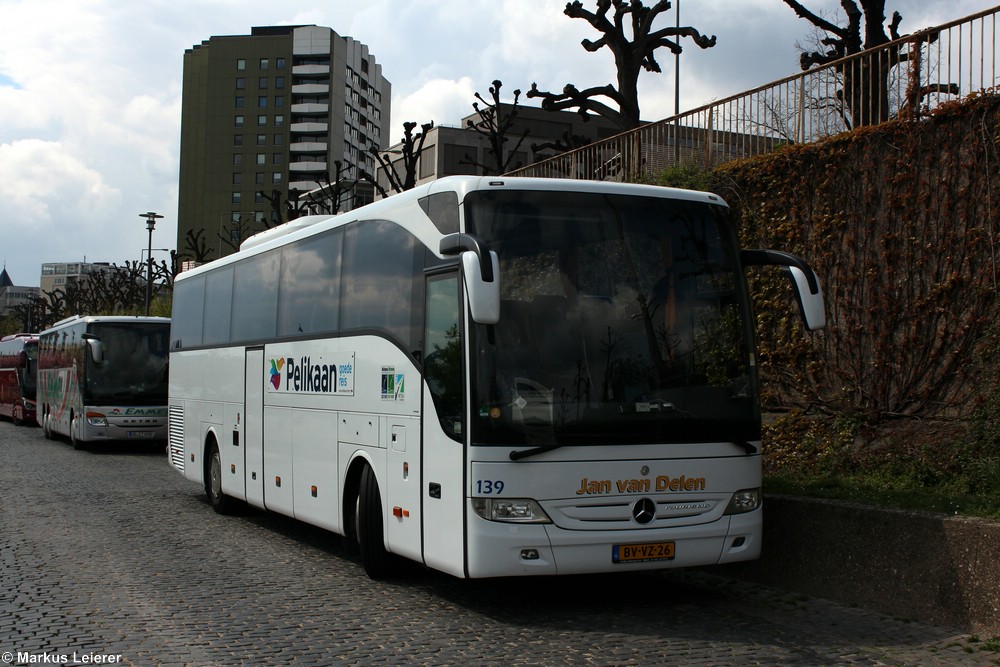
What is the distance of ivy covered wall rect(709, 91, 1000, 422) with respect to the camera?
39.5 feet

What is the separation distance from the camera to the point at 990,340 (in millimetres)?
11688

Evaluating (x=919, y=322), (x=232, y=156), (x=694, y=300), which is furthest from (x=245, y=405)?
(x=232, y=156)

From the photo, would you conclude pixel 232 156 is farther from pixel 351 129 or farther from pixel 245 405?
pixel 245 405

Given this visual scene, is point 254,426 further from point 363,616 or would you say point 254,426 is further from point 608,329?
point 608,329

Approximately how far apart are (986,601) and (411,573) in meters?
4.78

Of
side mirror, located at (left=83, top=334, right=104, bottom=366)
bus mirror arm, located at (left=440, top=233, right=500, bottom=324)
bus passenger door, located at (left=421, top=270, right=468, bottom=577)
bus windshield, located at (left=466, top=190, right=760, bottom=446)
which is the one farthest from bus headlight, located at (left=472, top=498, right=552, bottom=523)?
side mirror, located at (left=83, top=334, right=104, bottom=366)

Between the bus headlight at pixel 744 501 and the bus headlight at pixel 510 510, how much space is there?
1.50 metres

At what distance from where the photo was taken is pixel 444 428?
8.57 meters

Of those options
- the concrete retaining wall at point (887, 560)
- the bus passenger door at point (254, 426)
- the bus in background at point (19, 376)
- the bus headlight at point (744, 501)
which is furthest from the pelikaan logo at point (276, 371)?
the bus in background at point (19, 376)

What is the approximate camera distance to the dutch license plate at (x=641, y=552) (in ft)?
27.3

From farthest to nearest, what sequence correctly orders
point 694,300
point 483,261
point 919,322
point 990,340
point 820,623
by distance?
point 919,322 < point 990,340 < point 694,300 < point 820,623 < point 483,261

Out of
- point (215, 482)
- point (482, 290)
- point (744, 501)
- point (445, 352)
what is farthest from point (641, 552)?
point (215, 482)

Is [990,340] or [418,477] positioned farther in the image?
[990,340]

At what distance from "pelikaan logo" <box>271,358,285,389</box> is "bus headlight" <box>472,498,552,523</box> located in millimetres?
4998
